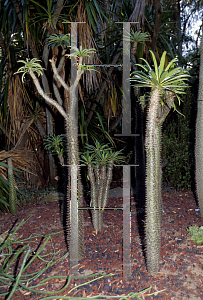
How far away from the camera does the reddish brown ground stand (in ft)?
5.61

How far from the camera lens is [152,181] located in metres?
1.71

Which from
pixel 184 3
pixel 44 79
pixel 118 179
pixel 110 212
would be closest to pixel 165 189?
pixel 110 212

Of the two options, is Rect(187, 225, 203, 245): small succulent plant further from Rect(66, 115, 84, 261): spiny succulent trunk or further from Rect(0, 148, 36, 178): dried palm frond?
Rect(0, 148, 36, 178): dried palm frond

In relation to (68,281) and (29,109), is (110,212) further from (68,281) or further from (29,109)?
(29,109)

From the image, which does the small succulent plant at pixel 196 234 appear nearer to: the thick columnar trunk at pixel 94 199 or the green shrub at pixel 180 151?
the thick columnar trunk at pixel 94 199

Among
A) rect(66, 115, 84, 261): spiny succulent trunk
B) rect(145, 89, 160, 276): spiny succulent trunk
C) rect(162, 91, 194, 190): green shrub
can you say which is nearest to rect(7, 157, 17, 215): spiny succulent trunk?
rect(66, 115, 84, 261): spiny succulent trunk

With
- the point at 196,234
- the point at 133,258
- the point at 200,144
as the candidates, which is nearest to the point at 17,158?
the point at 133,258

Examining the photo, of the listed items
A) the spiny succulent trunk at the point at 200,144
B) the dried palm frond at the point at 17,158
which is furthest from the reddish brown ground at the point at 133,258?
the dried palm frond at the point at 17,158

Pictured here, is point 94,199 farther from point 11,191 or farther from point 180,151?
point 180,151

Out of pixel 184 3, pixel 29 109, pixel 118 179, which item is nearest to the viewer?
pixel 29 109

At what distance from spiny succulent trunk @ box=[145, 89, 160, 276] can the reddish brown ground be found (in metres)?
0.14

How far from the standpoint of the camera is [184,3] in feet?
21.3

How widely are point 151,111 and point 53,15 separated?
2148 mm

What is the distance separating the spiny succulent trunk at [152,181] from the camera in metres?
1.62
